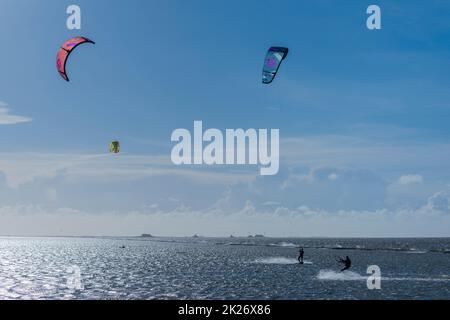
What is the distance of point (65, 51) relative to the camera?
34.9 meters

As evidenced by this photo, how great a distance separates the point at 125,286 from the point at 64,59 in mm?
25165

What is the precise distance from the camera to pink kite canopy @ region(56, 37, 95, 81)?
3428 cm

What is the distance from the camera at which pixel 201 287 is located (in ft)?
163

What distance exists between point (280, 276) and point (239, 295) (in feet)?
60.1

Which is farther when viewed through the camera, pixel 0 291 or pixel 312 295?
pixel 0 291

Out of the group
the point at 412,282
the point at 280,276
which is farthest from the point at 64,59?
the point at 412,282

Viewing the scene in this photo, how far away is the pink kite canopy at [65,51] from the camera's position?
3428cm
